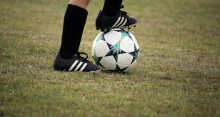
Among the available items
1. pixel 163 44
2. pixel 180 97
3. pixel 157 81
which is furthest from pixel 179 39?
pixel 180 97

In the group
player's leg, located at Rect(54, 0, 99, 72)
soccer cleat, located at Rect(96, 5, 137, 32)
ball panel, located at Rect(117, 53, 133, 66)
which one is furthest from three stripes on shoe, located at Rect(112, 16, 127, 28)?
player's leg, located at Rect(54, 0, 99, 72)

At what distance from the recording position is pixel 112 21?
5641 millimetres

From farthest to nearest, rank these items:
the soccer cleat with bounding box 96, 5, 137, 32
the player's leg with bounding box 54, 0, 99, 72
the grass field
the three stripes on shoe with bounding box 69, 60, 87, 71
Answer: the soccer cleat with bounding box 96, 5, 137, 32 < the three stripes on shoe with bounding box 69, 60, 87, 71 < the player's leg with bounding box 54, 0, 99, 72 < the grass field

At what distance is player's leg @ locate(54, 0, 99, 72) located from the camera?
5277mm

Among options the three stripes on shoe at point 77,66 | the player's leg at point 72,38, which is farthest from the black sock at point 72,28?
the three stripes on shoe at point 77,66

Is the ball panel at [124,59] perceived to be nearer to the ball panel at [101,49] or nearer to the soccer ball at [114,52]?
the soccer ball at [114,52]

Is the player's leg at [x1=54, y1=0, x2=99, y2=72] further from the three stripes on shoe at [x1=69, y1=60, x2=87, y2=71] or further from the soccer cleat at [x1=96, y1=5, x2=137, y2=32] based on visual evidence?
the soccer cleat at [x1=96, y1=5, x2=137, y2=32]

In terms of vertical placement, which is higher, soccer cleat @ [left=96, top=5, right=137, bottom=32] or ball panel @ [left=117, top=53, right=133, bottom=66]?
soccer cleat @ [left=96, top=5, right=137, bottom=32]

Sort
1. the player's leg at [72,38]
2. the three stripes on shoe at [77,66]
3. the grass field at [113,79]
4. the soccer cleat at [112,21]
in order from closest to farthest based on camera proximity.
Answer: the grass field at [113,79] → the player's leg at [72,38] → the three stripes on shoe at [77,66] → the soccer cleat at [112,21]

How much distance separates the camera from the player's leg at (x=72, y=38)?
208 inches

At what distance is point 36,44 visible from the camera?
8.02m

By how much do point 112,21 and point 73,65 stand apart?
2.62 ft

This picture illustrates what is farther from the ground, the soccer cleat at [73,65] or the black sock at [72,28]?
the black sock at [72,28]

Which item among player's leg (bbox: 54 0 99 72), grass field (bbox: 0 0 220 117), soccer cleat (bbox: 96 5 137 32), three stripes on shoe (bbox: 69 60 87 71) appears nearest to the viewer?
grass field (bbox: 0 0 220 117)
